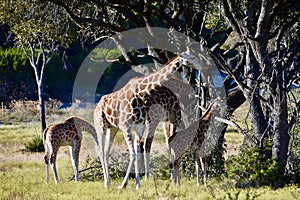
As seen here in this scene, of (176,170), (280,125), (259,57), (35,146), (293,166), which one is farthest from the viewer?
(35,146)

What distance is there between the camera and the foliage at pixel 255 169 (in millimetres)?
10977

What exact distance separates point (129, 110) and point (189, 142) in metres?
1.35

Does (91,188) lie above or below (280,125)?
below

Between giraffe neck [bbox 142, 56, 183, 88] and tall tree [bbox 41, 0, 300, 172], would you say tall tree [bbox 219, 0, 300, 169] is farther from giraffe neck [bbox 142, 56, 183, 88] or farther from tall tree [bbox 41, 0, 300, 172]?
giraffe neck [bbox 142, 56, 183, 88]

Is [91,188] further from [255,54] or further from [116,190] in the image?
[255,54]

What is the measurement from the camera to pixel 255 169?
36.5 ft

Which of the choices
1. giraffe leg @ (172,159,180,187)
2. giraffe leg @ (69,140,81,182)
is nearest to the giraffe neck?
giraffe leg @ (172,159,180,187)

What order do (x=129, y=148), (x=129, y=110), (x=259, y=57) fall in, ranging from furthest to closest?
(x=129, y=110), (x=129, y=148), (x=259, y=57)

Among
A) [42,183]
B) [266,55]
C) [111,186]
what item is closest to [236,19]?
[266,55]

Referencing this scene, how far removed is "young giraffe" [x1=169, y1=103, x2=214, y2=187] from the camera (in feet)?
37.3

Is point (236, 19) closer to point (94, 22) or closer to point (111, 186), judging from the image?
point (94, 22)

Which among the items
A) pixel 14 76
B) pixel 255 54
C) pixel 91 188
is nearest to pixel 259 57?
pixel 255 54

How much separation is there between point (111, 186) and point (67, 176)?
2649 millimetres

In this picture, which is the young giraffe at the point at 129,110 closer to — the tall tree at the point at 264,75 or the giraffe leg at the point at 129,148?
the giraffe leg at the point at 129,148
